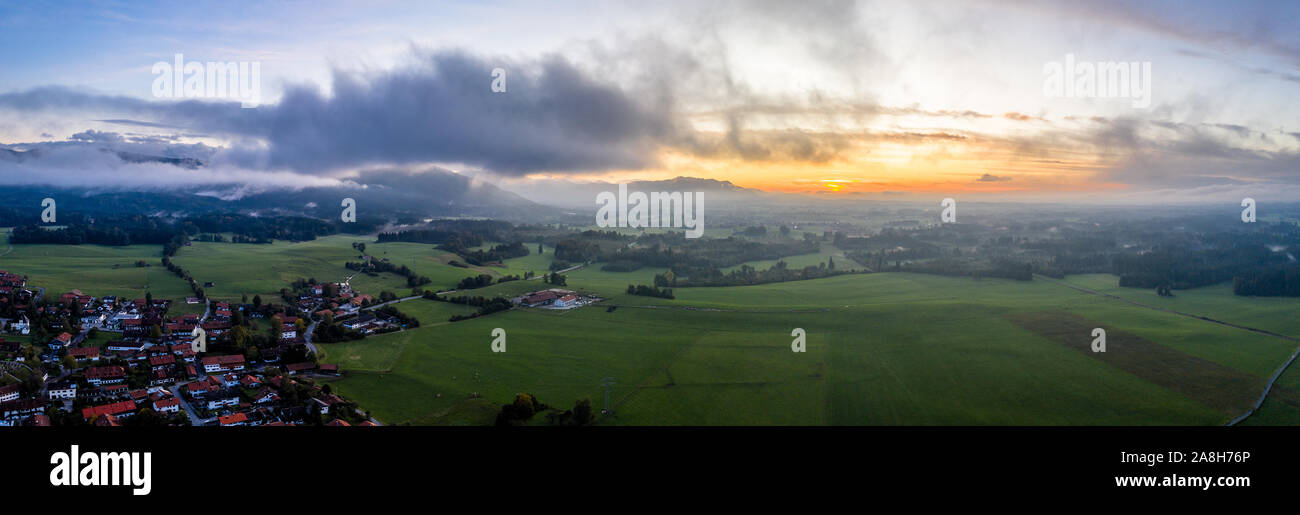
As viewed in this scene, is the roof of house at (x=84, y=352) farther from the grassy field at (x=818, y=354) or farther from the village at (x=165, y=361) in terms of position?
A: the grassy field at (x=818, y=354)

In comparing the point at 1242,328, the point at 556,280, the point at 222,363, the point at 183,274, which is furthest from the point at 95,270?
the point at 1242,328

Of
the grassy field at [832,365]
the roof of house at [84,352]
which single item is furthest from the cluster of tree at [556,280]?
the roof of house at [84,352]

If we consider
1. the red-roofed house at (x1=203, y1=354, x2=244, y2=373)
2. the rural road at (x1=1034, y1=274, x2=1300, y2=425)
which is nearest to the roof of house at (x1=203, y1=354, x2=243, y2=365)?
the red-roofed house at (x1=203, y1=354, x2=244, y2=373)

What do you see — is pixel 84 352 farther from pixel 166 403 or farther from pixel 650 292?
pixel 650 292

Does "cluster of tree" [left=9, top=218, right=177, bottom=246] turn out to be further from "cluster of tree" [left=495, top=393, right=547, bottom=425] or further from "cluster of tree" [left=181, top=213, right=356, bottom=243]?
"cluster of tree" [left=495, top=393, right=547, bottom=425]

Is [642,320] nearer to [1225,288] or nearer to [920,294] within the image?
[920,294]
